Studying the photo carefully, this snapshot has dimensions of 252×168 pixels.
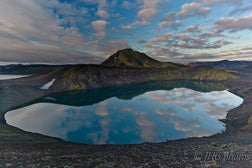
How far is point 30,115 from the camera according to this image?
37625 mm

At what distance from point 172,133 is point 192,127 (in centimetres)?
392

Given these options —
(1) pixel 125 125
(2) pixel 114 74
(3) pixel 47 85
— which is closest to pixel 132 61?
(2) pixel 114 74

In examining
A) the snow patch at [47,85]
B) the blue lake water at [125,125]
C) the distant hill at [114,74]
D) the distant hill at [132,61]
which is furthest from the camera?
the distant hill at [132,61]

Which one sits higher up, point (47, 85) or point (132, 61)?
point (132, 61)

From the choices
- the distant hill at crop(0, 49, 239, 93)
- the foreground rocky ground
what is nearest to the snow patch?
the distant hill at crop(0, 49, 239, 93)

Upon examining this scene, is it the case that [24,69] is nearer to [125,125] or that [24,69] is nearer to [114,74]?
[114,74]

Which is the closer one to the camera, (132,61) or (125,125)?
(125,125)

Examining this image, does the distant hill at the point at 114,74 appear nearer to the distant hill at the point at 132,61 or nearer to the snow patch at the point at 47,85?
the distant hill at the point at 132,61

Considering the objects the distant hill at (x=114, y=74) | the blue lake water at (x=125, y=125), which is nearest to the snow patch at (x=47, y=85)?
the distant hill at (x=114, y=74)

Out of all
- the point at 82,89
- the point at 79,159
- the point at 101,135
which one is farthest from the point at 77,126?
the point at 82,89

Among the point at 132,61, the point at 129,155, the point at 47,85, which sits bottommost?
the point at 129,155

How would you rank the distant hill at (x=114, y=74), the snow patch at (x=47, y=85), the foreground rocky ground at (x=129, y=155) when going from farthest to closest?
1. the distant hill at (x=114, y=74)
2. the snow patch at (x=47, y=85)
3. the foreground rocky ground at (x=129, y=155)

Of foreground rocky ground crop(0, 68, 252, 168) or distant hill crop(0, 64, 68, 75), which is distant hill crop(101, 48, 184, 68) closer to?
distant hill crop(0, 64, 68, 75)

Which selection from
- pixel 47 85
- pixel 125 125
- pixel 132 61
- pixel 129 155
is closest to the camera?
pixel 129 155
